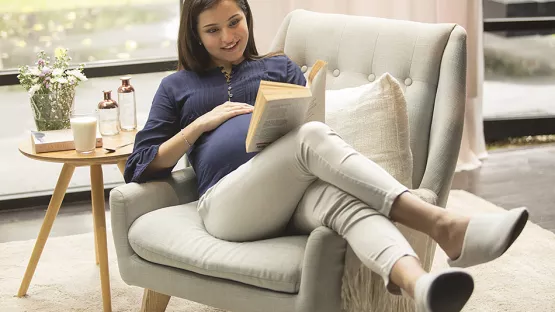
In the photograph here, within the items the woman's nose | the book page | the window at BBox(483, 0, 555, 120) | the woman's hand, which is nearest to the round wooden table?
the woman's hand

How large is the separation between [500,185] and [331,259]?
2078mm

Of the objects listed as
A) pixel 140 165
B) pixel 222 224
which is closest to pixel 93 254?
pixel 140 165

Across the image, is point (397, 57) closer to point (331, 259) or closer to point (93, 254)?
point (331, 259)

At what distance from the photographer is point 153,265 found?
6.78ft

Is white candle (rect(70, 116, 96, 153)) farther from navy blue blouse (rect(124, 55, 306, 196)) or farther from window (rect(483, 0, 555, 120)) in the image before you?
window (rect(483, 0, 555, 120))

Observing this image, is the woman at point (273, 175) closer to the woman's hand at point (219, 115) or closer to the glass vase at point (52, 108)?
the woman's hand at point (219, 115)

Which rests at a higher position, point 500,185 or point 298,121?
point 298,121

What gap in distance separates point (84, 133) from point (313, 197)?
85 cm

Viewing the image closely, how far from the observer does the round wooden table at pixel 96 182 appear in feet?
7.83

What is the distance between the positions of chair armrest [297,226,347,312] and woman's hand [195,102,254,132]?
535 millimetres

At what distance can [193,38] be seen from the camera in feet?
7.65

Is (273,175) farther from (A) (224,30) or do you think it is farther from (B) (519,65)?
(B) (519,65)

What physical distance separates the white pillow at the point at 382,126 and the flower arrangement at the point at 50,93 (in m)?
0.97

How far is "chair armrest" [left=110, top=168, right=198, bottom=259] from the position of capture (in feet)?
6.95
